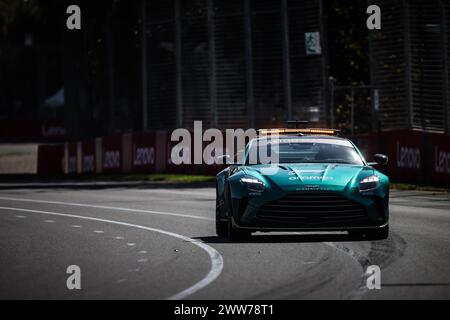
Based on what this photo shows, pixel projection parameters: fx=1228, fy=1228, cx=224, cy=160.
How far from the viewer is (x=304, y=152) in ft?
51.9

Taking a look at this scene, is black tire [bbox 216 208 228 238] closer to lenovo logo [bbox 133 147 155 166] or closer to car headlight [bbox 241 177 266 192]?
car headlight [bbox 241 177 266 192]

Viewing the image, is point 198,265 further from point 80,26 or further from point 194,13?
point 80,26

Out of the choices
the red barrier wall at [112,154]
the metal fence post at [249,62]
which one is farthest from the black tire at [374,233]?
the red barrier wall at [112,154]

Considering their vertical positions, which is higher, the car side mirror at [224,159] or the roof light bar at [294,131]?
the roof light bar at [294,131]

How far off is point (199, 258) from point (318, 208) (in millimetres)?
1867

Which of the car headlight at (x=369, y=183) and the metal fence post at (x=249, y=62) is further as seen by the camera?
the metal fence post at (x=249, y=62)

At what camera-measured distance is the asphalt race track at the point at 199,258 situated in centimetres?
1024

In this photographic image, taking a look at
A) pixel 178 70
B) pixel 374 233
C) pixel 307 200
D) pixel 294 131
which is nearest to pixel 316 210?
pixel 307 200

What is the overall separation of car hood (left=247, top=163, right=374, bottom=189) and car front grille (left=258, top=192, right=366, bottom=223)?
0.43 ft

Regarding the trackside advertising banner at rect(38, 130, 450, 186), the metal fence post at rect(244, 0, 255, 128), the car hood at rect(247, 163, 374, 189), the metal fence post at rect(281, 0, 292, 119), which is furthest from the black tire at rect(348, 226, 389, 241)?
the metal fence post at rect(244, 0, 255, 128)

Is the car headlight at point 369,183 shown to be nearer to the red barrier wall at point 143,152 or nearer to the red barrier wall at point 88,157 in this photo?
the red barrier wall at point 143,152

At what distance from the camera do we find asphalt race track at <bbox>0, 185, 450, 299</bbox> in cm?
1024

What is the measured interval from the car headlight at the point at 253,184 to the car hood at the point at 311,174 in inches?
3.8
